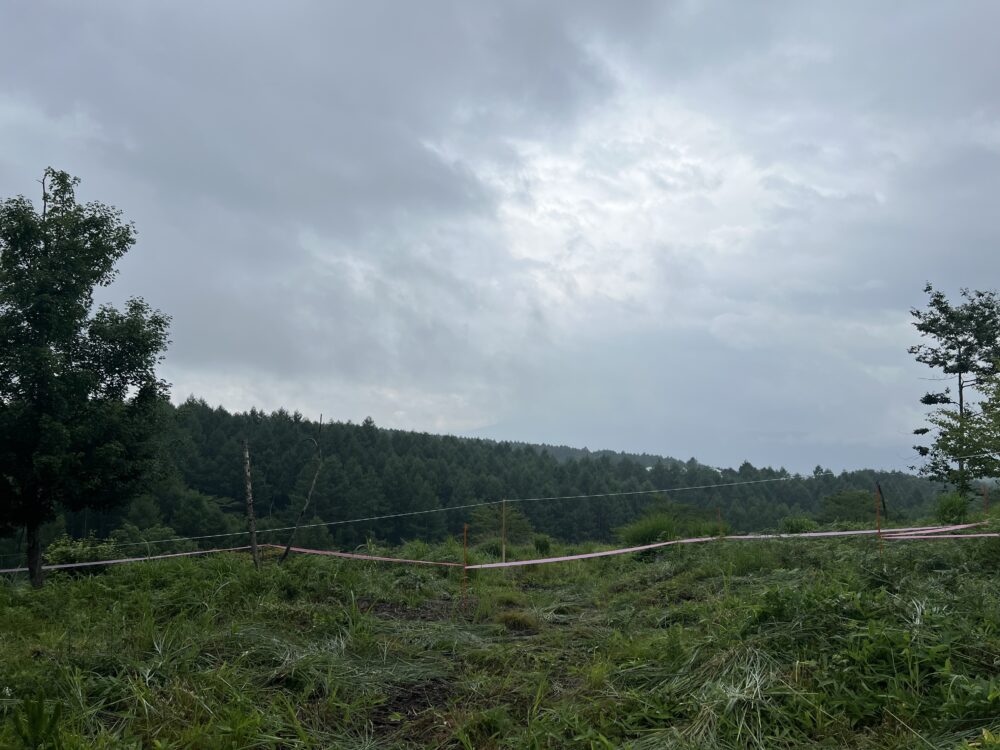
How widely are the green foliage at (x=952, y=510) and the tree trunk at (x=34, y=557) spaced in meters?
14.9

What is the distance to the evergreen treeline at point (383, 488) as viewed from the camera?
49094 millimetres

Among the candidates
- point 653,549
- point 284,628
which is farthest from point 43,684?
point 653,549

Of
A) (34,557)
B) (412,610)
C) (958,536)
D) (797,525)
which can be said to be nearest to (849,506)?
(797,525)

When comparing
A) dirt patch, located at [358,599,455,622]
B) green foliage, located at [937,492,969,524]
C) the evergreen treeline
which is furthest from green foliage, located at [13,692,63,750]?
the evergreen treeline

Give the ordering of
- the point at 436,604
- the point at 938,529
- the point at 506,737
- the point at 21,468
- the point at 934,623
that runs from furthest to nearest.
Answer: the point at 21,468 → the point at 938,529 → the point at 436,604 → the point at 934,623 → the point at 506,737

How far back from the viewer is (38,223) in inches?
461

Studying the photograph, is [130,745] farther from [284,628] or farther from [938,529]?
[938,529]

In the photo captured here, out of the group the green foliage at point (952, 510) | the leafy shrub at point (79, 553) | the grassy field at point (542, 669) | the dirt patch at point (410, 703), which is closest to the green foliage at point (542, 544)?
the grassy field at point (542, 669)

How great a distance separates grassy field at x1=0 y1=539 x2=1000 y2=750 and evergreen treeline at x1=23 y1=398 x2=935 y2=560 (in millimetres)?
35128

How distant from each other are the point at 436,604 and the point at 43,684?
→ 4878 millimetres

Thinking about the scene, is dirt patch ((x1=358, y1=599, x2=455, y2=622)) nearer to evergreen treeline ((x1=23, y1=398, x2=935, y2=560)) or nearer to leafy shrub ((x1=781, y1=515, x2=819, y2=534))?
leafy shrub ((x1=781, y1=515, x2=819, y2=534))

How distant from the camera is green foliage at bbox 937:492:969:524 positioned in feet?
39.7

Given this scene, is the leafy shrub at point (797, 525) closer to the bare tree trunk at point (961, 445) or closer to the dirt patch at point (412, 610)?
the bare tree trunk at point (961, 445)

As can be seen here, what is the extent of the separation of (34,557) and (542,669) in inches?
389
